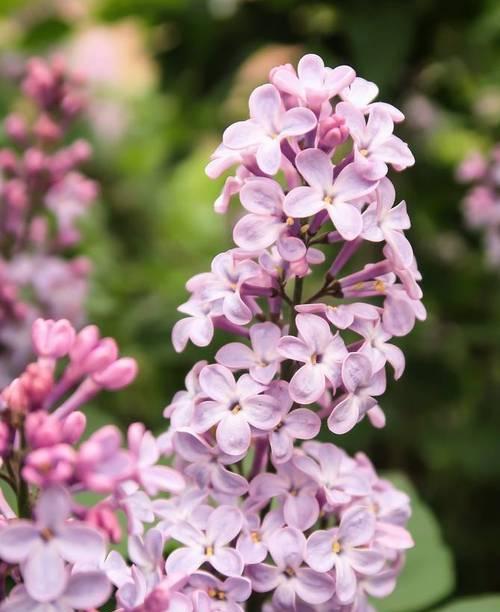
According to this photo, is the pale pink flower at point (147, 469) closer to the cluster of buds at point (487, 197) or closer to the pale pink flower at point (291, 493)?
the pale pink flower at point (291, 493)

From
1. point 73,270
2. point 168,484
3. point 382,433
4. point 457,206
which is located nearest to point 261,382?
point 168,484

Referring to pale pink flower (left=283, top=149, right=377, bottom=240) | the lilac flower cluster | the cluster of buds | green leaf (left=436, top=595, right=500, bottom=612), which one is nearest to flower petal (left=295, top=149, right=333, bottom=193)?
pale pink flower (left=283, top=149, right=377, bottom=240)

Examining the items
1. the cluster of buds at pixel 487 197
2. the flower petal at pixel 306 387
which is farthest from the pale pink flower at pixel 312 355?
the cluster of buds at pixel 487 197

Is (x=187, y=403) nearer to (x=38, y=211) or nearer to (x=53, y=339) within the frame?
(x=53, y=339)

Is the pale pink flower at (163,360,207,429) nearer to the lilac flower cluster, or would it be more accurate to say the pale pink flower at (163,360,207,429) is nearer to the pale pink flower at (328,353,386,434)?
the pale pink flower at (328,353,386,434)

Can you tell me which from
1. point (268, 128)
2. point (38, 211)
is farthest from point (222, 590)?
point (38, 211)

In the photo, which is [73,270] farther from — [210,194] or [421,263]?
[210,194]
